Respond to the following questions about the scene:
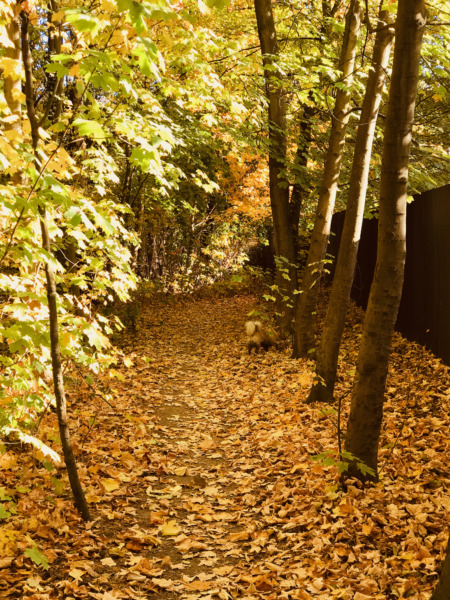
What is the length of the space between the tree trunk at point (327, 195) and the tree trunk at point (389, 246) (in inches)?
132

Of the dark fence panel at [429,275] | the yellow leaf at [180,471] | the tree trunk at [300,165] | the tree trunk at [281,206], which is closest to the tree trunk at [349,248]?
the dark fence panel at [429,275]

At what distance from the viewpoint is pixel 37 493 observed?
4.67 metres

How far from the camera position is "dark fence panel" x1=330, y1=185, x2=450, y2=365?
7.92m

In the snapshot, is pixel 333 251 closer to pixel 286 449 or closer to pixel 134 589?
pixel 286 449

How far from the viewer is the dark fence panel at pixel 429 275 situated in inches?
312

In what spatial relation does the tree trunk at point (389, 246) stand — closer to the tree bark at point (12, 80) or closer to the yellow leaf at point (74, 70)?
the yellow leaf at point (74, 70)

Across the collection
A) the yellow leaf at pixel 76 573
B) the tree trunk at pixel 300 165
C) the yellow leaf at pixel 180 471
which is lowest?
the yellow leaf at pixel 76 573

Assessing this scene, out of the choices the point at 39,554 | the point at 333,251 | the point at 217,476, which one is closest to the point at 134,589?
the point at 39,554

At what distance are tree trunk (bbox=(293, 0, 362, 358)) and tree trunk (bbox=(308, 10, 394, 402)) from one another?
70cm

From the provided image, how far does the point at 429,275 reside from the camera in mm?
8578

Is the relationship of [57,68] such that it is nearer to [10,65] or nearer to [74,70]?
[74,70]

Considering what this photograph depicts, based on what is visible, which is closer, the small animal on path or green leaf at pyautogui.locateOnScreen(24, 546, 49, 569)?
green leaf at pyautogui.locateOnScreen(24, 546, 49, 569)

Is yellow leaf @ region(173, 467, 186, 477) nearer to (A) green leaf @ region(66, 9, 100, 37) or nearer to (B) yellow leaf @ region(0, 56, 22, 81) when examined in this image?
(B) yellow leaf @ region(0, 56, 22, 81)

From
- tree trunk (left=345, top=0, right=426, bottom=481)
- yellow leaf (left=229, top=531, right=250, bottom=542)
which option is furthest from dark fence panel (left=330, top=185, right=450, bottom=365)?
yellow leaf (left=229, top=531, right=250, bottom=542)
